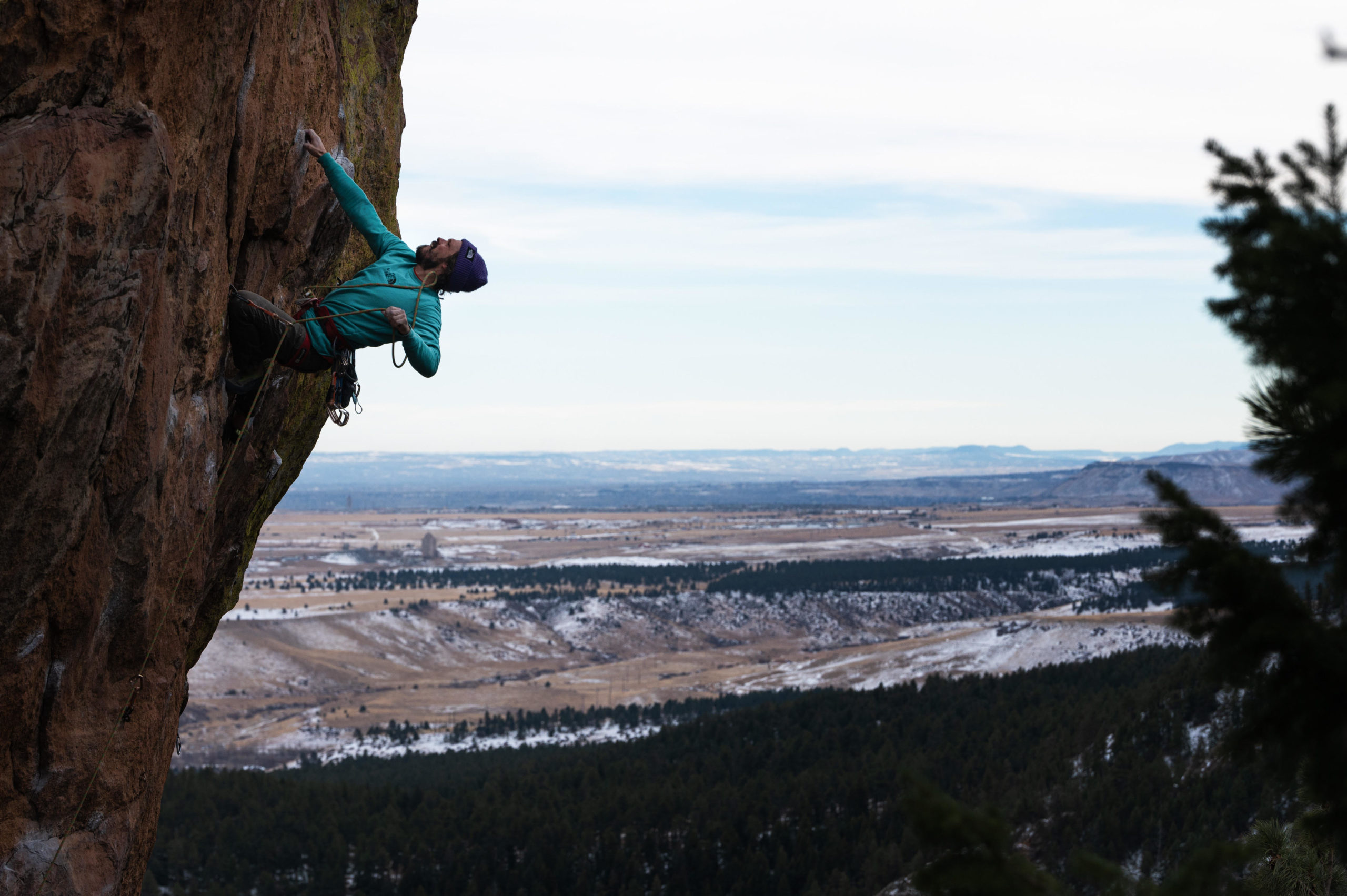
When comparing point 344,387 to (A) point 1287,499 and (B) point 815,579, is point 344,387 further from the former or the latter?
(B) point 815,579

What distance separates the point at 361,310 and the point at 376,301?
0.45 feet

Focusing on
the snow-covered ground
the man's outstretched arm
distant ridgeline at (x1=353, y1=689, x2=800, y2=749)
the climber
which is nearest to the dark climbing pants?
the climber

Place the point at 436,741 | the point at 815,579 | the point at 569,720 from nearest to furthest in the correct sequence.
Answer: the point at 436,741 < the point at 569,720 < the point at 815,579

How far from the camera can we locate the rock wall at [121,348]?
222 inches

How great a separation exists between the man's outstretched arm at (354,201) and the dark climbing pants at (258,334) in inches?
37.8

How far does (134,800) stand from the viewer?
25.7ft

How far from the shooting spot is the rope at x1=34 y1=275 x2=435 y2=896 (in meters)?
7.02

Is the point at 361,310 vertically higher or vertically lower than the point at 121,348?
higher

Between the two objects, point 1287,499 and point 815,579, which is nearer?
point 1287,499

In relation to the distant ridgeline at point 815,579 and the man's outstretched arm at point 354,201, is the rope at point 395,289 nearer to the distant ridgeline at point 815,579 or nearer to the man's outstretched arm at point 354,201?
the man's outstretched arm at point 354,201

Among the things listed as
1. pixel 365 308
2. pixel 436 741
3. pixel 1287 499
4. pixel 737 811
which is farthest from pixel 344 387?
pixel 436 741

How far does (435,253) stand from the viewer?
874 cm

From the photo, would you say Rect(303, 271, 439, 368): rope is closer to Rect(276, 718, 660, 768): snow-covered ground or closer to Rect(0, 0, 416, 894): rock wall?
Rect(0, 0, 416, 894): rock wall

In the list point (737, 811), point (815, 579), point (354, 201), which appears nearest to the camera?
point (354, 201)
